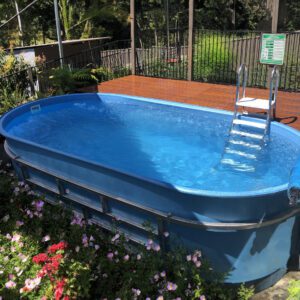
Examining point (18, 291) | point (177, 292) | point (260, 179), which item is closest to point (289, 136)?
point (260, 179)

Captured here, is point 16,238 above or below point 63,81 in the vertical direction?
below

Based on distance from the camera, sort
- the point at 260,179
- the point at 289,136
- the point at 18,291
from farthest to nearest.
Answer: the point at 289,136 < the point at 260,179 < the point at 18,291

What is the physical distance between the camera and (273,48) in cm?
539

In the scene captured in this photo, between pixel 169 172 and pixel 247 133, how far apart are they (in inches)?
54.7

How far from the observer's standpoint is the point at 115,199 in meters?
3.53

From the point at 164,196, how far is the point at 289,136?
8.24 ft

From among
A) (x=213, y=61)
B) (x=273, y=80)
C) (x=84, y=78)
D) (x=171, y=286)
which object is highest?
(x=273, y=80)

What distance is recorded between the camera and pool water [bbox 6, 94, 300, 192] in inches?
184

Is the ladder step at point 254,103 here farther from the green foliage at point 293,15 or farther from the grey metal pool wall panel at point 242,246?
the green foliage at point 293,15

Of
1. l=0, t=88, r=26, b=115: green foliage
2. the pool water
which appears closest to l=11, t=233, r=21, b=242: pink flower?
the pool water

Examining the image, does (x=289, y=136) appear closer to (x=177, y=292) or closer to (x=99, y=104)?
(x=177, y=292)

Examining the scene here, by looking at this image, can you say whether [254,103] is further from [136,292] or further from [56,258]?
[56,258]

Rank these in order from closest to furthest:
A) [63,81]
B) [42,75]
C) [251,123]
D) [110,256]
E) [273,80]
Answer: [110,256]
[251,123]
[273,80]
[63,81]
[42,75]

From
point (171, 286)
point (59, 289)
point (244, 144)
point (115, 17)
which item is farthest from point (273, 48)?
point (115, 17)
